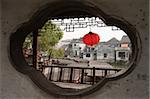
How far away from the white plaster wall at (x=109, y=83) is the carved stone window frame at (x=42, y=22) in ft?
0.17

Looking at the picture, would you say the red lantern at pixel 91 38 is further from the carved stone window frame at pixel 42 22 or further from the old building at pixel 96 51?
the old building at pixel 96 51

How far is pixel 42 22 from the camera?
11.8 feet

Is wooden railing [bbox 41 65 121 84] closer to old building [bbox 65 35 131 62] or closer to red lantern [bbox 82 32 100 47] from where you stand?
red lantern [bbox 82 32 100 47]

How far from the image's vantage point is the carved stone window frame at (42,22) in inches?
123

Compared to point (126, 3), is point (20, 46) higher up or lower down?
lower down

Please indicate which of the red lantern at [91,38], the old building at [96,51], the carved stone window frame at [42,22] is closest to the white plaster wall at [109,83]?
the carved stone window frame at [42,22]

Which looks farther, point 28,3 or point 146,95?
point 28,3

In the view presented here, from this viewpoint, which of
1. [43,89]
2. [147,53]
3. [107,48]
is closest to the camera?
[147,53]

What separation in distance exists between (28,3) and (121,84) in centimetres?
153

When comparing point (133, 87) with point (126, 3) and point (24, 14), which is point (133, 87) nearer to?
point (126, 3)

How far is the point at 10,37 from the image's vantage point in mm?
3482

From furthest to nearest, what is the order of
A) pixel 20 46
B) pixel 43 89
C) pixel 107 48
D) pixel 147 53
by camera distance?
pixel 107 48 < pixel 20 46 < pixel 43 89 < pixel 147 53

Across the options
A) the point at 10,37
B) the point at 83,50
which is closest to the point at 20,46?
the point at 10,37

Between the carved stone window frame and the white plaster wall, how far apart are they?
0.17 ft
